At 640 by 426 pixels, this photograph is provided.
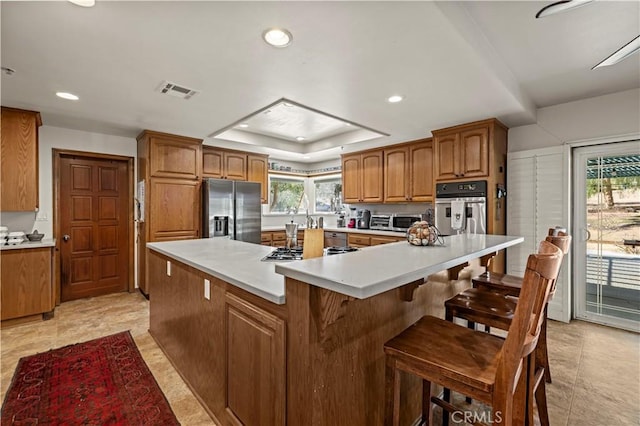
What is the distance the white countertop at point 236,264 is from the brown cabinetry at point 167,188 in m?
1.43

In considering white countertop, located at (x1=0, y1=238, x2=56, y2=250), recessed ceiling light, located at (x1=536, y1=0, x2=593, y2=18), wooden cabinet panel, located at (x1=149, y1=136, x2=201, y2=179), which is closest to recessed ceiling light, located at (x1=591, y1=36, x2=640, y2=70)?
recessed ceiling light, located at (x1=536, y1=0, x2=593, y2=18)

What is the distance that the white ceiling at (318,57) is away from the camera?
1.62m

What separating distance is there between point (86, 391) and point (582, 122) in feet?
17.0

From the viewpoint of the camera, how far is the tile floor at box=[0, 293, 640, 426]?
182cm

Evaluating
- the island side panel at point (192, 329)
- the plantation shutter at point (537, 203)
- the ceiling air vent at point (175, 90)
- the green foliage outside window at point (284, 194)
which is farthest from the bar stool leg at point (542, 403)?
the green foliage outside window at point (284, 194)

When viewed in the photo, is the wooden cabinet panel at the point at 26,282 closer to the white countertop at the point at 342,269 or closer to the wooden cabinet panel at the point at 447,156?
the white countertop at the point at 342,269

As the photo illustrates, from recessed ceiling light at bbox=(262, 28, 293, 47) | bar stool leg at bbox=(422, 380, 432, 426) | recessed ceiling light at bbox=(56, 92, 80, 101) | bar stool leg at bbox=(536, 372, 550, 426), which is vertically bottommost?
bar stool leg at bbox=(536, 372, 550, 426)

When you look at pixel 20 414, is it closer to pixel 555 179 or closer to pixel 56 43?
pixel 56 43

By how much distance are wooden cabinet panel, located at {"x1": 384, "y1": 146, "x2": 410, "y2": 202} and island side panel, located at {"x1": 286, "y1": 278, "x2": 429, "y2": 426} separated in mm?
3328

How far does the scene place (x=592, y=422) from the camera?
1.74 m

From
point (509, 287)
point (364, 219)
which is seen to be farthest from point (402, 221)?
point (509, 287)

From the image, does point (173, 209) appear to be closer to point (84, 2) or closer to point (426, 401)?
point (84, 2)

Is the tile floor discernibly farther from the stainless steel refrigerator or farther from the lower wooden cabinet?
the stainless steel refrigerator

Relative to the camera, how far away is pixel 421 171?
4.29 m
